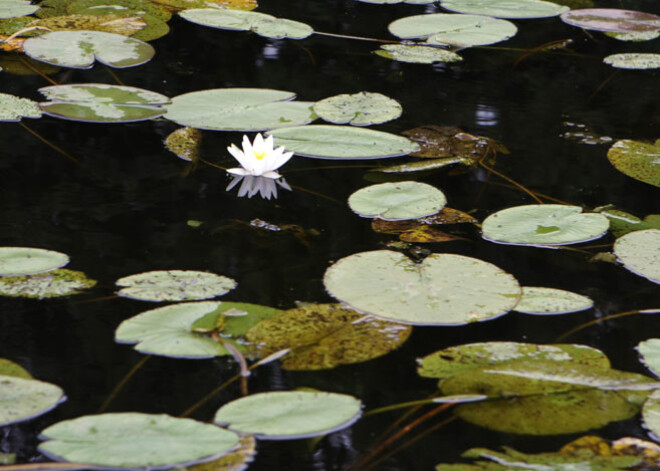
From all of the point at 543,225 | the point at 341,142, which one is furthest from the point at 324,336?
the point at 341,142

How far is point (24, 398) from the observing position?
3.71 ft

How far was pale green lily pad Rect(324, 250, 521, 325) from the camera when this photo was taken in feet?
4.56

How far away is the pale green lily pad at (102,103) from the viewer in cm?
212

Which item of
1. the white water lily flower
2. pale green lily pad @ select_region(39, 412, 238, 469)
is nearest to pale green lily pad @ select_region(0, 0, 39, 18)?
the white water lily flower

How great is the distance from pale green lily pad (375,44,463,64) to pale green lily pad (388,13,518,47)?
7 centimetres

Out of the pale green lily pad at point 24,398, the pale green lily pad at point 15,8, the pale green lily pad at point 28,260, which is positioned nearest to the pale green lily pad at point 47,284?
the pale green lily pad at point 28,260

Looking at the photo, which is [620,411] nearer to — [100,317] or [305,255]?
[305,255]

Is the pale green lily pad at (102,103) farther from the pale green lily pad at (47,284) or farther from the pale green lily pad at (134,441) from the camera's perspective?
the pale green lily pad at (134,441)

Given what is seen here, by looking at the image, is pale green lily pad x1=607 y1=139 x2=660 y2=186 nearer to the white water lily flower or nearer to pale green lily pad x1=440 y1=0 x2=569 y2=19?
the white water lily flower

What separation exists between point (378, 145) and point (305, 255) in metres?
0.54

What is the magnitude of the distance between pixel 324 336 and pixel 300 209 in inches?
19.6

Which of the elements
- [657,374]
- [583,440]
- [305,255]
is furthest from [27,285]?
[657,374]

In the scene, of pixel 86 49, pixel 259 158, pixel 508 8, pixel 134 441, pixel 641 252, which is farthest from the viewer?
pixel 508 8

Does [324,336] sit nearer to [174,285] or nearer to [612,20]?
[174,285]
